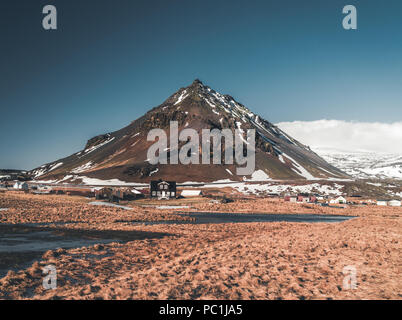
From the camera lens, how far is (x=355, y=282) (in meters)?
14.2

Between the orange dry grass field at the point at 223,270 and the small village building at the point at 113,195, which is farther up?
the orange dry grass field at the point at 223,270

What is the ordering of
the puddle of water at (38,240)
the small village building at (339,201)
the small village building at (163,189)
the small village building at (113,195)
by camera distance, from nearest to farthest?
the puddle of water at (38,240) → the small village building at (113,195) → the small village building at (163,189) → the small village building at (339,201)

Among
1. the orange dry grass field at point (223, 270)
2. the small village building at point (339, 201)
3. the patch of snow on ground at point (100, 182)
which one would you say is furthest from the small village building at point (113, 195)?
the patch of snow on ground at point (100, 182)

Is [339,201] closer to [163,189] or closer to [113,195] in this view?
[163,189]

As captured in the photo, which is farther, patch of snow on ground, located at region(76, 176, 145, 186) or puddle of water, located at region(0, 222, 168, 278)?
patch of snow on ground, located at region(76, 176, 145, 186)

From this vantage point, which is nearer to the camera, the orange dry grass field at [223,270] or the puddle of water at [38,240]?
the orange dry grass field at [223,270]

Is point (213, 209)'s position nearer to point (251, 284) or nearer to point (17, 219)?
point (17, 219)

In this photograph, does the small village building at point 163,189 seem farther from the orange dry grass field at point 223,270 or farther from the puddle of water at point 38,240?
the orange dry grass field at point 223,270

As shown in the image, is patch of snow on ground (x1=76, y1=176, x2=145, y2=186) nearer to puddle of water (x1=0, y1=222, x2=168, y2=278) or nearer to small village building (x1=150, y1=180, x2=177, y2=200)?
small village building (x1=150, y1=180, x2=177, y2=200)

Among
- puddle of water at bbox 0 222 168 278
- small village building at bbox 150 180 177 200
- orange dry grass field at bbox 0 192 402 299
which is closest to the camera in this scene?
orange dry grass field at bbox 0 192 402 299

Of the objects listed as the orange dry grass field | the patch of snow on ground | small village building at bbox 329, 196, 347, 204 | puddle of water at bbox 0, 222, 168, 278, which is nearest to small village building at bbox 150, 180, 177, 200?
small village building at bbox 329, 196, 347, 204

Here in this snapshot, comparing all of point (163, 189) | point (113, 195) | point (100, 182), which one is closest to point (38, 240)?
point (113, 195)

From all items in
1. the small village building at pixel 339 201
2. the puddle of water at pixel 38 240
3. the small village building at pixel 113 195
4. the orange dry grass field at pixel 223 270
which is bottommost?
the small village building at pixel 339 201
